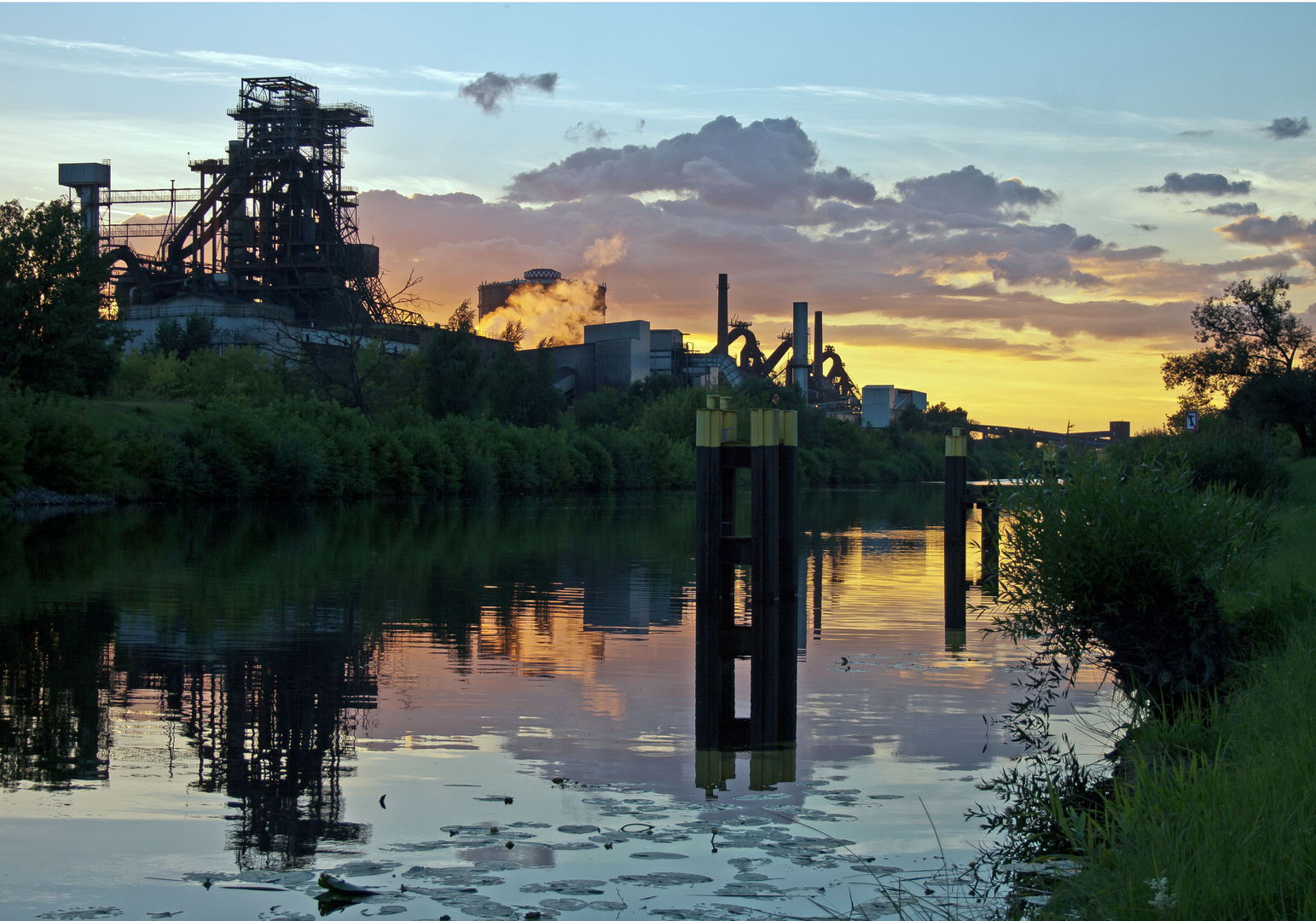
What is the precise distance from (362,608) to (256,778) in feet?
27.9

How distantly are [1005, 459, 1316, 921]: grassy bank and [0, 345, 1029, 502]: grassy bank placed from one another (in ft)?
119

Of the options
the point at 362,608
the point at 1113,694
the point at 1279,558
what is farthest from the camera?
the point at 362,608

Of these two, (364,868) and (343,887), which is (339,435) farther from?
(343,887)

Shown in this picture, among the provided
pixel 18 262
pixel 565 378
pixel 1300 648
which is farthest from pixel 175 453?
pixel 565 378

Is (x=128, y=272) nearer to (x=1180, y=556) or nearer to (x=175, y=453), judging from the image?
Answer: (x=175, y=453)

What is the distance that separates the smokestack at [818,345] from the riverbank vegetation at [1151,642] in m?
110

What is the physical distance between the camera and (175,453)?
140 ft

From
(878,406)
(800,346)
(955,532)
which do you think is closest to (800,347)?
(800,346)

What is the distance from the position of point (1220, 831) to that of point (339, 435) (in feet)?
157

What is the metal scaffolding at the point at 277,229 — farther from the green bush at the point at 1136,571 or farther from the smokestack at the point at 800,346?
the green bush at the point at 1136,571

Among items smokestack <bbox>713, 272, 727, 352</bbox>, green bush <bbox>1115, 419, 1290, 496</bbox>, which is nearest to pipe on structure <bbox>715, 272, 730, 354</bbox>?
smokestack <bbox>713, 272, 727, 352</bbox>

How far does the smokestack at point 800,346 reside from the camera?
112125 millimetres

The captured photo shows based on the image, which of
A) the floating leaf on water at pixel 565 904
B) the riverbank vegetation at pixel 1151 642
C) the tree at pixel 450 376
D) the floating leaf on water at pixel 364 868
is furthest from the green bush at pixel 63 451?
the floating leaf on water at pixel 565 904

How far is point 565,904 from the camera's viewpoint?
5.68 metres
